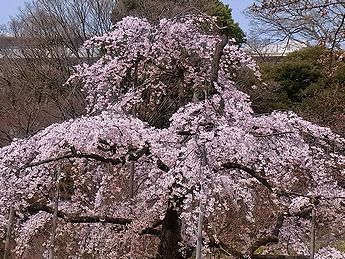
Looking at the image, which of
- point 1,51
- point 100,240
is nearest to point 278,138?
point 100,240

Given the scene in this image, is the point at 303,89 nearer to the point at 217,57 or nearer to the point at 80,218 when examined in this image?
the point at 217,57

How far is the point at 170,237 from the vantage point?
5328mm

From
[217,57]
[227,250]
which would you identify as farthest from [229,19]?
[227,250]

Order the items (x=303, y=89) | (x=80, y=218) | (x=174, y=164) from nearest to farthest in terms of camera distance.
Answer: (x=174, y=164) < (x=80, y=218) < (x=303, y=89)

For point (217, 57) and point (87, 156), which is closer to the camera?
point (87, 156)

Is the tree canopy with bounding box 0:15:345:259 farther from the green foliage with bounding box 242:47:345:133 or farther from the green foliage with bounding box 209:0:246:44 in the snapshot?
the green foliage with bounding box 209:0:246:44

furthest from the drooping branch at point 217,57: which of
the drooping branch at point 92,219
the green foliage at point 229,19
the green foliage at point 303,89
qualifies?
the green foliage at point 229,19

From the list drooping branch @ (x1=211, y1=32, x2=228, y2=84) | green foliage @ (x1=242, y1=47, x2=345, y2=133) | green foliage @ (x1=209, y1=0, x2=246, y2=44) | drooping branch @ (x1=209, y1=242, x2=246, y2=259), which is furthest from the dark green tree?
drooping branch @ (x1=209, y1=242, x2=246, y2=259)

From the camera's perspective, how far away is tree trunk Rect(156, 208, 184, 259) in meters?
5.30

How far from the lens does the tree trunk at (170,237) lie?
5.30 m

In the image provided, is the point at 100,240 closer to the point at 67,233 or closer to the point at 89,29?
the point at 67,233

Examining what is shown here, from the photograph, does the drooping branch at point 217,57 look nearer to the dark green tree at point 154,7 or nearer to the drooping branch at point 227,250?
the drooping branch at point 227,250

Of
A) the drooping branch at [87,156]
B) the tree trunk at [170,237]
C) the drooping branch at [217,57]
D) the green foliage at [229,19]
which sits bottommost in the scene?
the tree trunk at [170,237]

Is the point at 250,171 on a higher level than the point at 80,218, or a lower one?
higher
